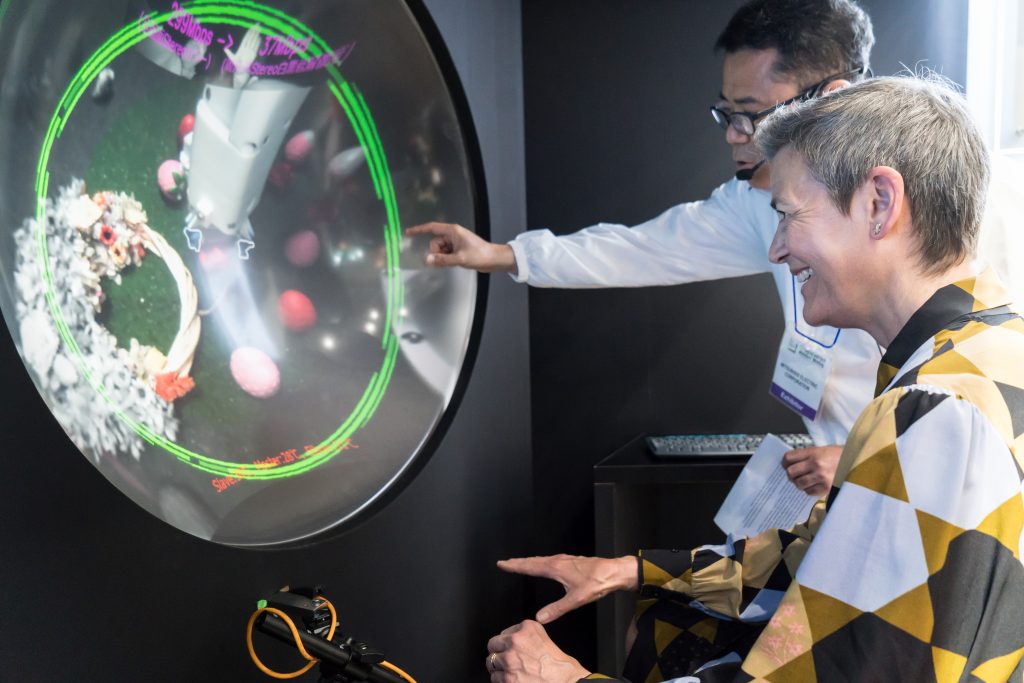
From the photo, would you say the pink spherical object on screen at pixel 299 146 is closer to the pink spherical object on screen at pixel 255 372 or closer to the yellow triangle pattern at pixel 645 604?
the pink spherical object on screen at pixel 255 372

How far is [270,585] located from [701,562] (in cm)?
53

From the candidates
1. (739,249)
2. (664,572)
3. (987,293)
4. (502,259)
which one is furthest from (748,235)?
(987,293)

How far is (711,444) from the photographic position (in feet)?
6.23

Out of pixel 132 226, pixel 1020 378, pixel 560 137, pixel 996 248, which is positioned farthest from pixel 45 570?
pixel 560 137

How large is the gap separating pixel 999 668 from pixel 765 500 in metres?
0.75

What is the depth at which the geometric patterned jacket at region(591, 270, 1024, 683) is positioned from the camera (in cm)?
74

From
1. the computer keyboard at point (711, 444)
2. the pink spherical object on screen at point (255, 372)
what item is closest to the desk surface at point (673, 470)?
the computer keyboard at point (711, 444)

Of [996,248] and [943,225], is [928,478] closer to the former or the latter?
[943,225]

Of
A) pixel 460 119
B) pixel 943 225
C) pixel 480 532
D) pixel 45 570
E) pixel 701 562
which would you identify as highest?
pixel 460 119

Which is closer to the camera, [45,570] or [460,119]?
[45,570]

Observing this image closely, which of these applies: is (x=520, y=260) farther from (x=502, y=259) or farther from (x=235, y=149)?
(x=235, y=149)

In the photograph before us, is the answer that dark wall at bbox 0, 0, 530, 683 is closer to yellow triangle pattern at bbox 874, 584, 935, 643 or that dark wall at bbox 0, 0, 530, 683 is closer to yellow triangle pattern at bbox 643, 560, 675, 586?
yellow triangle pattern at bbox 643, 560, 675, 586

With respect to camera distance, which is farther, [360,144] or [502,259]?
[502,259]

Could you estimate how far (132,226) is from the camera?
2.90 feet
